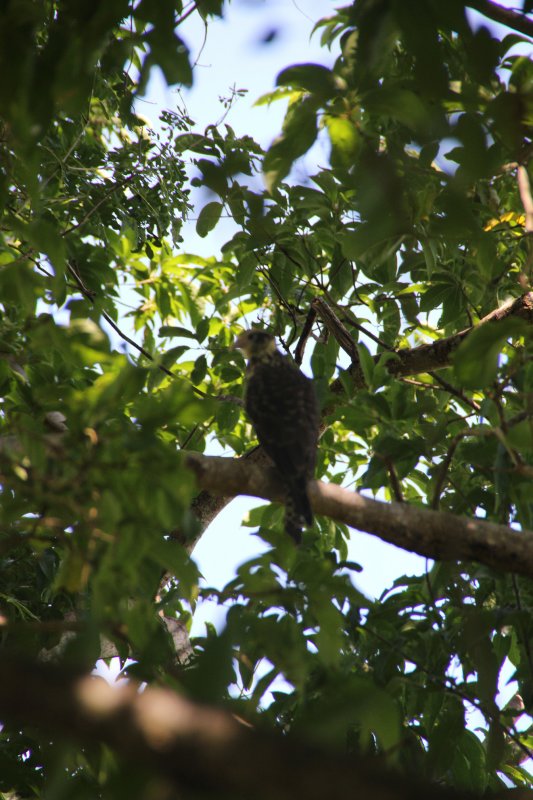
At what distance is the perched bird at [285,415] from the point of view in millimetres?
2902

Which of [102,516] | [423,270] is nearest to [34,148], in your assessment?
[102,516]

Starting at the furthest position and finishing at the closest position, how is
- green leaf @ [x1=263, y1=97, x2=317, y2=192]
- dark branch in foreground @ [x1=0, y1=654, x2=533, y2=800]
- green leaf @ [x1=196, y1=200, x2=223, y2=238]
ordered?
1. green leaf @ [x1=196, y1=200, x2=223, y2=238]
2. green leaf @ [x1=263, y1=97, x2=317, y2=192]
3. dark branch in foreground @ [x1=0, y1=654, x2=533, y2=800]

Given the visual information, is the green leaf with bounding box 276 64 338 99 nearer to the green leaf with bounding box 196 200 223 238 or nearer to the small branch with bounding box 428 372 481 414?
the small branch with bounding box 428 372 481 414

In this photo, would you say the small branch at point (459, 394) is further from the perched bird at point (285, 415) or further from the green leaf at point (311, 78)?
the green leaf at point (311, 78)

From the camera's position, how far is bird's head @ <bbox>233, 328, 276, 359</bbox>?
418 cm

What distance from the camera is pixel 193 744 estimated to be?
3.18ft

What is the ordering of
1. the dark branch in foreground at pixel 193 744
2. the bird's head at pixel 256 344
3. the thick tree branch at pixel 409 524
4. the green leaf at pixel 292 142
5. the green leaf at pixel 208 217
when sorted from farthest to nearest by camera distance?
the bird's head at pixel 256 344
the green leaf at pixel 208 217
the thick tree branch at pixel 409 524
the green leaf at pixel 292 142
the dark branch in foreground at pixel 193 744

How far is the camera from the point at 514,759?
11.1 feet

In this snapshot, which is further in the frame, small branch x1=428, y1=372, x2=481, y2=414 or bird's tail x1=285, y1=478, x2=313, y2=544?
small branch x1=428, y1=372, x2=481, y2=414

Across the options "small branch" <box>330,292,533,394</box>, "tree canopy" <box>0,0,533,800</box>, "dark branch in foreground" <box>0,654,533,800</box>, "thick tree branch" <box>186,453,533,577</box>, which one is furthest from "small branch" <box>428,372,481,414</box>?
"dark branch in foreground" <box>0,654,533,800</box>

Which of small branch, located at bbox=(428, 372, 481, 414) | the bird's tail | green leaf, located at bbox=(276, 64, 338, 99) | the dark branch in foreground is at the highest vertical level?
small branch, located at bbox=(428, 372, 481, 414)

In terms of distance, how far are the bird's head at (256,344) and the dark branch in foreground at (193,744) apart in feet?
10.4

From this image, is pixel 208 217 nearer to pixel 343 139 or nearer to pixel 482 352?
pixel 343 139

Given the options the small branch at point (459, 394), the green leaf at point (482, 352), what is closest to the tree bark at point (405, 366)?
the small branch at point (459, 394)
